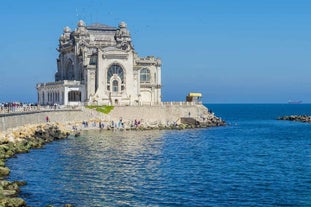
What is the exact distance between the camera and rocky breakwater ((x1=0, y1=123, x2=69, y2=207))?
1147 inches

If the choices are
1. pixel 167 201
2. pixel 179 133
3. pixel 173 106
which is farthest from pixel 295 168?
pixel 173 106

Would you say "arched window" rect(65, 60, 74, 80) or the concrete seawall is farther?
"arched window" rect(65, 60, 74, 80)

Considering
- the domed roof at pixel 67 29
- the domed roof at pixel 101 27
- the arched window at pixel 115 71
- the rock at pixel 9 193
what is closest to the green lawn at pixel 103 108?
the arched window at pixel 115 71

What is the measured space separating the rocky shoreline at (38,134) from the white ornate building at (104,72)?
7.38 m

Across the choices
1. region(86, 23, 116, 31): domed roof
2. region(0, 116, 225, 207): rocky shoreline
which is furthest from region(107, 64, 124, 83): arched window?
region(86, 23, 116, 31): domed roof

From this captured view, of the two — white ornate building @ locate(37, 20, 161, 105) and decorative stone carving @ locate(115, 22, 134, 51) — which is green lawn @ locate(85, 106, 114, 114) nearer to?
white ornate building @ locate(37, 20, 161, 105)

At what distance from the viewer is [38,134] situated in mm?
60812

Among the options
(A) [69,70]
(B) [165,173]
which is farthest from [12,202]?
(A) [69,70]

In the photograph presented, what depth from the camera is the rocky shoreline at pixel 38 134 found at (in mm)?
30677

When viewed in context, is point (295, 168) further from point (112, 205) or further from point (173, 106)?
point (173, 106)

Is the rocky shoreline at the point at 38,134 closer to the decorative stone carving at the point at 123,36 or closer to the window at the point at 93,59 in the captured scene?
the window at the point at 93,59

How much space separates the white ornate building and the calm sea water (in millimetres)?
24236

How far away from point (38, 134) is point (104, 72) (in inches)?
1031

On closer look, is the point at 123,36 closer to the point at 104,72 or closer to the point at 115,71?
the point at 115,71
